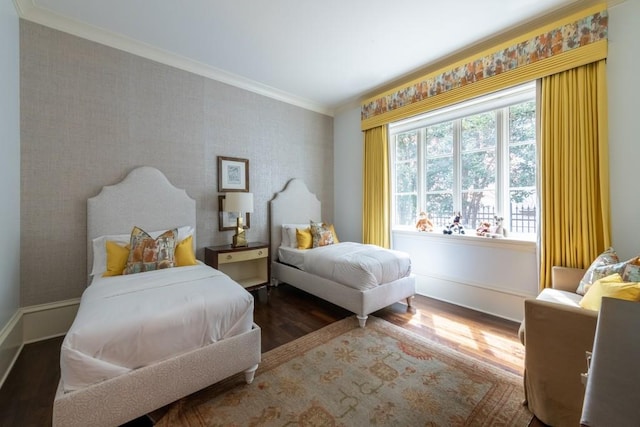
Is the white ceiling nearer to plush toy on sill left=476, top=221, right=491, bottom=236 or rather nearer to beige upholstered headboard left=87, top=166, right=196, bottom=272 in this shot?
beige upholstered headboard left=87, top=166, right=196, bottom=272

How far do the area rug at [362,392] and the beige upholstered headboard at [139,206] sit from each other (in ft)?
5.83

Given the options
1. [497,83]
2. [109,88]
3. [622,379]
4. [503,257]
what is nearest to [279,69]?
[109,88]

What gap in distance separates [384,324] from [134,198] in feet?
9.18

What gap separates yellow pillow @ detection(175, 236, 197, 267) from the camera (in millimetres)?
2502

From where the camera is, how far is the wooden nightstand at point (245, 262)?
2990 mm

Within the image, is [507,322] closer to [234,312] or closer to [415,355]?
[415,355]

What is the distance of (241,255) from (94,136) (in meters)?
1.85

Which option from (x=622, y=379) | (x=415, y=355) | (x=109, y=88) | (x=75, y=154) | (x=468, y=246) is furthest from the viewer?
(x=468, y=246)

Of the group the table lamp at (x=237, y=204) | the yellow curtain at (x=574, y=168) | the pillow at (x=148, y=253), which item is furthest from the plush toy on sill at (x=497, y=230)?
the pillow at (x=148, y=253)

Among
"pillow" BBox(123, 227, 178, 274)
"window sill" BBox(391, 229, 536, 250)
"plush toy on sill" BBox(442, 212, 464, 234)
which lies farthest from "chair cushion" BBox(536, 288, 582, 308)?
"pillow" BBox(123, 227, 178, 274)

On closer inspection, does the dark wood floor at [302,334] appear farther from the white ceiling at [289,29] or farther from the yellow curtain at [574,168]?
the white ceiling at [289,29]

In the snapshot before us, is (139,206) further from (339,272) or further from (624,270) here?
(624,270)

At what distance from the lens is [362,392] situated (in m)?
1.67

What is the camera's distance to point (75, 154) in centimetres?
244
